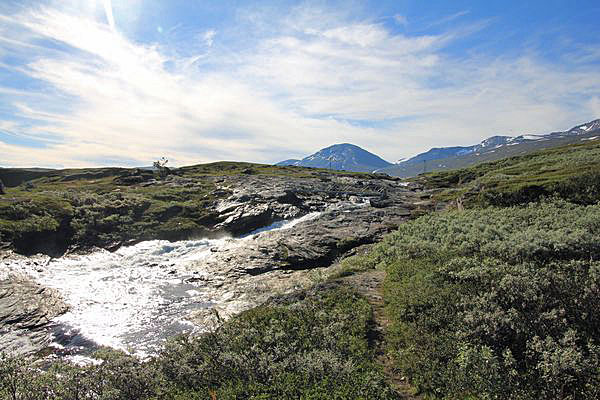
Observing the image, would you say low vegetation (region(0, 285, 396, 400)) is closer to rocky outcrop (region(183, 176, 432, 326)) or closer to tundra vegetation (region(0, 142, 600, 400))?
tundra vegetation (region(0, 142, 600, 400))

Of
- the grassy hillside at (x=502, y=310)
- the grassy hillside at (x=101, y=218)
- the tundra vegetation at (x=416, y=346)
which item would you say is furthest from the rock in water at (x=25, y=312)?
the grassy hillside at (x=502, y=310)

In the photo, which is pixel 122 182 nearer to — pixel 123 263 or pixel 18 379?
pixel 123 263

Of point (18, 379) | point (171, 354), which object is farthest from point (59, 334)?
point (171, 354)

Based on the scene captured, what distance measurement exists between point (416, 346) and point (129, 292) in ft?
92.3

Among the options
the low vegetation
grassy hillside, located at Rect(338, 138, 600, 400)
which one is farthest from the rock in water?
grassy hillside, located at Rect(338, 138, 600, 400)

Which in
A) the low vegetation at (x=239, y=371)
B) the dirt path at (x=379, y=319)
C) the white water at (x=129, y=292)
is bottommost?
the white water at (x=129, y=292)

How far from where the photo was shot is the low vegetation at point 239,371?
35.2 feet

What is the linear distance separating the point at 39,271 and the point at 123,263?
8.13m

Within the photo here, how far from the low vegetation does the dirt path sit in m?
0.54

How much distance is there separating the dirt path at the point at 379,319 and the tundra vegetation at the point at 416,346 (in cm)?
27

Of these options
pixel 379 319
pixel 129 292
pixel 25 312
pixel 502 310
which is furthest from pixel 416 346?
pixel 25 312

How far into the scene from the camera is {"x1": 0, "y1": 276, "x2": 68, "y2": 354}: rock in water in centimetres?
2298

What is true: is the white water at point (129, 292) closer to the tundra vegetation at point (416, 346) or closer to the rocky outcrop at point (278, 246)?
the rocky outcrop at point (278, 246)

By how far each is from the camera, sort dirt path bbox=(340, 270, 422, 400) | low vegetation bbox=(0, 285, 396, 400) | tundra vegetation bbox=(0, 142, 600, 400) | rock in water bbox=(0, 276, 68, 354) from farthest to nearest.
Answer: rock in water bbox=(0, 276, 68, 354) → dirt path bbox=(340, 270, 422, 400) → low vegetation bbox=(0, 285, 396, 400) → tundra vegetation bbox=(0, 142, 600, 400)
